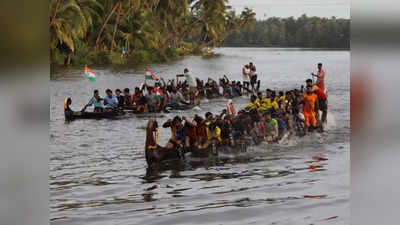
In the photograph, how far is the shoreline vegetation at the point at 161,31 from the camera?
7340 mm

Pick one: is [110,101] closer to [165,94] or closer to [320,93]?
[165,94]

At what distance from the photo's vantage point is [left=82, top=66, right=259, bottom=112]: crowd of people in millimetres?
7293

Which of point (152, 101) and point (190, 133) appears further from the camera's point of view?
point (152, 101)

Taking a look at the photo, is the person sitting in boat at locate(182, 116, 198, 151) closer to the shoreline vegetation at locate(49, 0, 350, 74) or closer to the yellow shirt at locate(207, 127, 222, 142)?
the yellow shirt at locate(207, 127, 222, 142)

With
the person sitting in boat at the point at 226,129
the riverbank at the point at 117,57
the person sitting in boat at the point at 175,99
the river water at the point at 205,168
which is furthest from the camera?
the riverbank at the point at 117,57

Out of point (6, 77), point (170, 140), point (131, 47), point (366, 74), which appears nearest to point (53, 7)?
point (131, 47)

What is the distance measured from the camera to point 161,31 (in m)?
7.91

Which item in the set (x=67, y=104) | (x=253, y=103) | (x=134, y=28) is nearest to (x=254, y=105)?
(x=253, y=103)

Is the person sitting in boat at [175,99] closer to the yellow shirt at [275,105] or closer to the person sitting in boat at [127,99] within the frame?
the person sitting in boat at [127,99]

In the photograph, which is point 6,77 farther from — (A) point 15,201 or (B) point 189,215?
(B) point 189,215

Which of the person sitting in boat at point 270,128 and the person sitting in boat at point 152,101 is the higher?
the person sitting in boat at point 152,101

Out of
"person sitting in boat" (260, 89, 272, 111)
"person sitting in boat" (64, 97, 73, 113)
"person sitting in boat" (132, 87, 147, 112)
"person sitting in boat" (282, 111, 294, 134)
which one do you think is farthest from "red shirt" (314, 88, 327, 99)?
"person sitting in boat" (64, 97, 73, 113)

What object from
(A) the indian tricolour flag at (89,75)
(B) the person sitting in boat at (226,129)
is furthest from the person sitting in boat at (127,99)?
(B) the person sitting in boat at (226,129)

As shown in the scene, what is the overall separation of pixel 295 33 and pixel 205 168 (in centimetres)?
193
